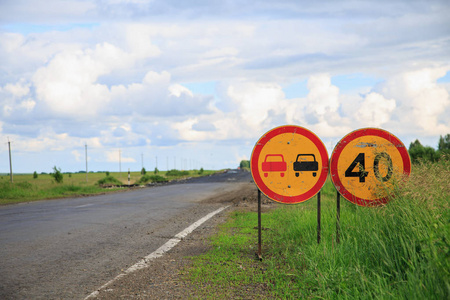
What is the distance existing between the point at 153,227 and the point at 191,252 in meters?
3.19

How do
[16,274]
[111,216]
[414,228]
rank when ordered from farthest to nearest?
[111,216] < [16,274] < [414,228]

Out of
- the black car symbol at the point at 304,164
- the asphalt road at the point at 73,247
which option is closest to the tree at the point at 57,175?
the asphalt road at the point at 73,247

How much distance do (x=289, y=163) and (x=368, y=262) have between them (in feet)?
5.81

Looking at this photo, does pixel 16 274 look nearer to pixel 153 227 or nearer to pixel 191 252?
pixel 191 252

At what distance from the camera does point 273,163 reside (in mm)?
5609

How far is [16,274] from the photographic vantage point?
532 cm

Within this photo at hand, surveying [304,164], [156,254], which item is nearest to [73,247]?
[156,254]

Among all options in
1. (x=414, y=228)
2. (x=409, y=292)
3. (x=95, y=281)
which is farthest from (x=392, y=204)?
(x=95, y=281)

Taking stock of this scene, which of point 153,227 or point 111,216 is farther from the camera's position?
point 111,216

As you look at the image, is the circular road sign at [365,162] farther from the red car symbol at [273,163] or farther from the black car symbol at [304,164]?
the red car symbol at [273,163]

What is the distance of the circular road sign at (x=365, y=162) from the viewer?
545cm

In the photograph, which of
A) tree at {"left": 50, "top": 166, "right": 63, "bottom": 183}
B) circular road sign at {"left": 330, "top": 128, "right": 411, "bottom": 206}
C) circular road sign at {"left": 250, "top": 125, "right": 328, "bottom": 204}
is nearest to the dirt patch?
circular road sign at {"left": 250, "top": 125, "right": 328, "bottom": 204}

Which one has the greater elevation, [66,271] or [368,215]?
[368,215]

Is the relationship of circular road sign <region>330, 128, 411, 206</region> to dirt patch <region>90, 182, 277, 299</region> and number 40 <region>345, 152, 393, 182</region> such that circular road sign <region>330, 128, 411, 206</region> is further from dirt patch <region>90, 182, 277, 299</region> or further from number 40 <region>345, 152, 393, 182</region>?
dirt patch <region>90, 182, 277, 299</region>
